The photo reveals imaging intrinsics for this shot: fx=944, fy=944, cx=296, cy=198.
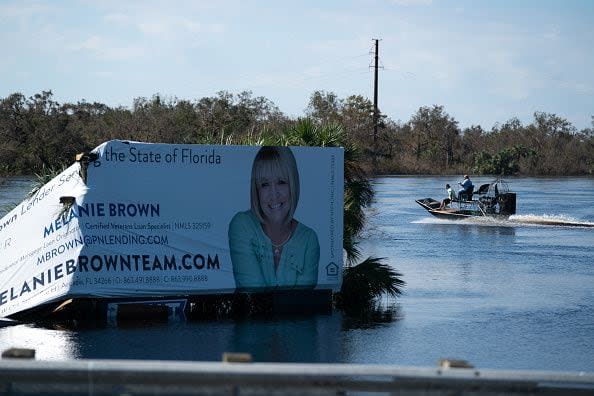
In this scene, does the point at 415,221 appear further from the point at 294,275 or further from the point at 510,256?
the point at 294,275

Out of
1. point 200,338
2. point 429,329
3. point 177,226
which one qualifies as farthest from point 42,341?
point 429,329

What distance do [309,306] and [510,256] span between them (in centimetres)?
1363

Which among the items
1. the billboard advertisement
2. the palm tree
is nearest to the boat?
the palm tree

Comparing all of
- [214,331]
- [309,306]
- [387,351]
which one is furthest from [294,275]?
[387,351]

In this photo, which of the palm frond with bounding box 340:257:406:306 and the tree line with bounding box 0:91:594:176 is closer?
the palm frond with bounding box 340:257:406:306

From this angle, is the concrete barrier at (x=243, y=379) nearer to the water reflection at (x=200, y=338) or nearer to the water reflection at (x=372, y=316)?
the water reflection at (x=200, y=338)

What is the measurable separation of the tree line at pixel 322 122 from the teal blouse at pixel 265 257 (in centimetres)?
226

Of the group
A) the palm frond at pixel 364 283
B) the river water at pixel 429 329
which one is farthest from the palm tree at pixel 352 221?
the river water at pixel 429 329

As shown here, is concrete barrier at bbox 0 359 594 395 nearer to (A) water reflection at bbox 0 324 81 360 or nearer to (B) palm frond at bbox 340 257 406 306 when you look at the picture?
(A) water reflection at bbox 0 324 81 360

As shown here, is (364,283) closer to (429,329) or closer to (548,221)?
(429,329)

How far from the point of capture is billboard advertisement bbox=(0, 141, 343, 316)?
15461 mm

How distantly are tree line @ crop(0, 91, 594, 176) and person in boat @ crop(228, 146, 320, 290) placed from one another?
64.9 inches

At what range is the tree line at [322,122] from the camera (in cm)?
6059

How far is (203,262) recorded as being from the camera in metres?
16.2
